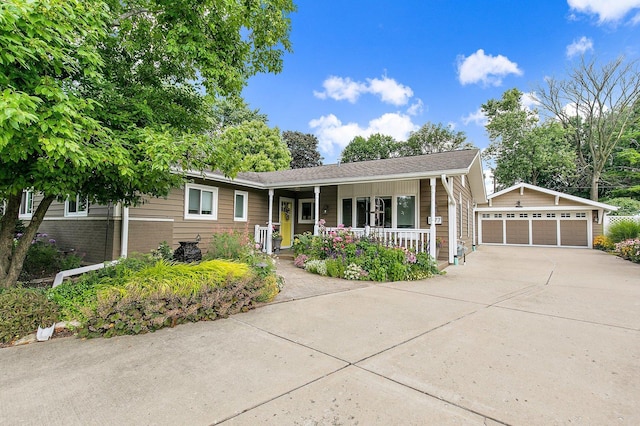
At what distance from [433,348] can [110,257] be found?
24.4 feet

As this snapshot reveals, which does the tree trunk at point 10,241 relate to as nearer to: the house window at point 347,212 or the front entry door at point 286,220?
the front entry door at point 286,220

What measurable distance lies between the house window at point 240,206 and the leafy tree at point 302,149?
22.0m

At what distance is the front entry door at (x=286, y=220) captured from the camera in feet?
41.2

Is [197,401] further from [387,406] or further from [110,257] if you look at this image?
[110,257]

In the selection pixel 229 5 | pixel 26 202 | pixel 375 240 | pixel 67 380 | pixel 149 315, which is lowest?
pixel 67 380

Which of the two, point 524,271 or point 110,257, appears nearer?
point 110,257

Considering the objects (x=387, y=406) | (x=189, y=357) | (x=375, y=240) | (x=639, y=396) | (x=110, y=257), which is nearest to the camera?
(x=387, y=406)

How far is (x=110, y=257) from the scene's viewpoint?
7234 mm

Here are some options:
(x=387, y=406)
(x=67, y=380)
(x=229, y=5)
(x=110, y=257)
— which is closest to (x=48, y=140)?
(x=67, y=380)

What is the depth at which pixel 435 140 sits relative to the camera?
32406mm

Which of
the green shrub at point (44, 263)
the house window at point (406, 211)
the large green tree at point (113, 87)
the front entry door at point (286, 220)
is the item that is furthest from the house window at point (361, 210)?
the green shrub at point (44, 263)

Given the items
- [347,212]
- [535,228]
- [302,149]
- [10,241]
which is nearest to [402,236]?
[347,212]

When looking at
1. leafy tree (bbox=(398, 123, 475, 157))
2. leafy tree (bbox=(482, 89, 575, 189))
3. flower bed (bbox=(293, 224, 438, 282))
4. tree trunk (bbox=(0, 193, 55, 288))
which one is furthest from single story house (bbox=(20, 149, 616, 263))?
leafy tree (bbox=(398, 123, 475, 157))

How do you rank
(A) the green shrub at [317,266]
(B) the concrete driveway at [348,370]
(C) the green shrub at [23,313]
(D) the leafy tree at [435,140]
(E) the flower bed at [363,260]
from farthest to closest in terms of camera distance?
(D) the leafy tree at [435,140] → (A) the green shrub at [317,266] → (E) the flower bed at [363,260] → (C) the green shrub at [23,313] → (B) the concrete driveway at [348,370]
